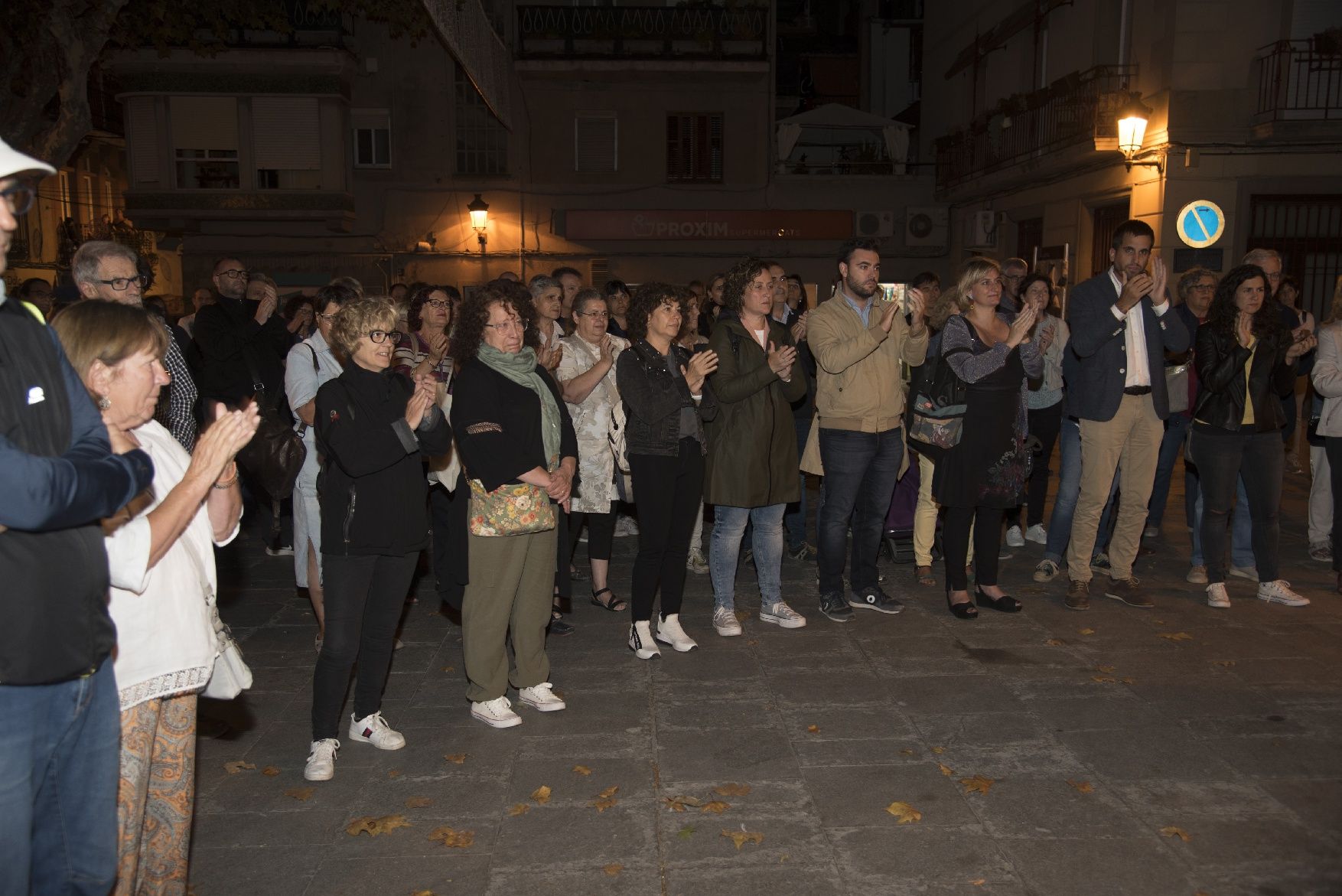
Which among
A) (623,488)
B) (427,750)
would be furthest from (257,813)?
(623,488)

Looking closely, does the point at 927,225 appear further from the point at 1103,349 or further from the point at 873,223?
the point at 1103,349

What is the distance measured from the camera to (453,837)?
3.80 m

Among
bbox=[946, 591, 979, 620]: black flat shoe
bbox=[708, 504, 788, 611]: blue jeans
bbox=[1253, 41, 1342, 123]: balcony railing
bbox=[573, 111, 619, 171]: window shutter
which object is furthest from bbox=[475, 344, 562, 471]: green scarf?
bbox=[573, 111, 619, 171]: window shutter

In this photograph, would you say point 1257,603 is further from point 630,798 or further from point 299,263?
point 299,263

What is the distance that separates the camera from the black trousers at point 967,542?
6566 millimetres

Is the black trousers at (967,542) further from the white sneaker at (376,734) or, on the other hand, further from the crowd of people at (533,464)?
the white sneaker at (376,734)

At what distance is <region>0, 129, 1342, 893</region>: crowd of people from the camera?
2305mm

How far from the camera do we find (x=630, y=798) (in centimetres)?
411

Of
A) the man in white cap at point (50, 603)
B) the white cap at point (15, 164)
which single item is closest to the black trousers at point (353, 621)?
the man in white cap at point (50, 603)

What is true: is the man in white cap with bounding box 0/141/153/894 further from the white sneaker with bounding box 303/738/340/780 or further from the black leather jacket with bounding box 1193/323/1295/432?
the black leather jacket with bounding box 1193/323/1295/432

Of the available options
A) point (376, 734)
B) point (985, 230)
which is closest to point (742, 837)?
point (376, 734)

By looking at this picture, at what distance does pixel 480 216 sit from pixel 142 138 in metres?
7.55

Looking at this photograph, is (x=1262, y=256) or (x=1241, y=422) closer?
(x=1241, y=422)

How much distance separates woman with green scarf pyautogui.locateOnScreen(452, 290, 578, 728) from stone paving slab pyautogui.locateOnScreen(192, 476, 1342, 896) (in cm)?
39
